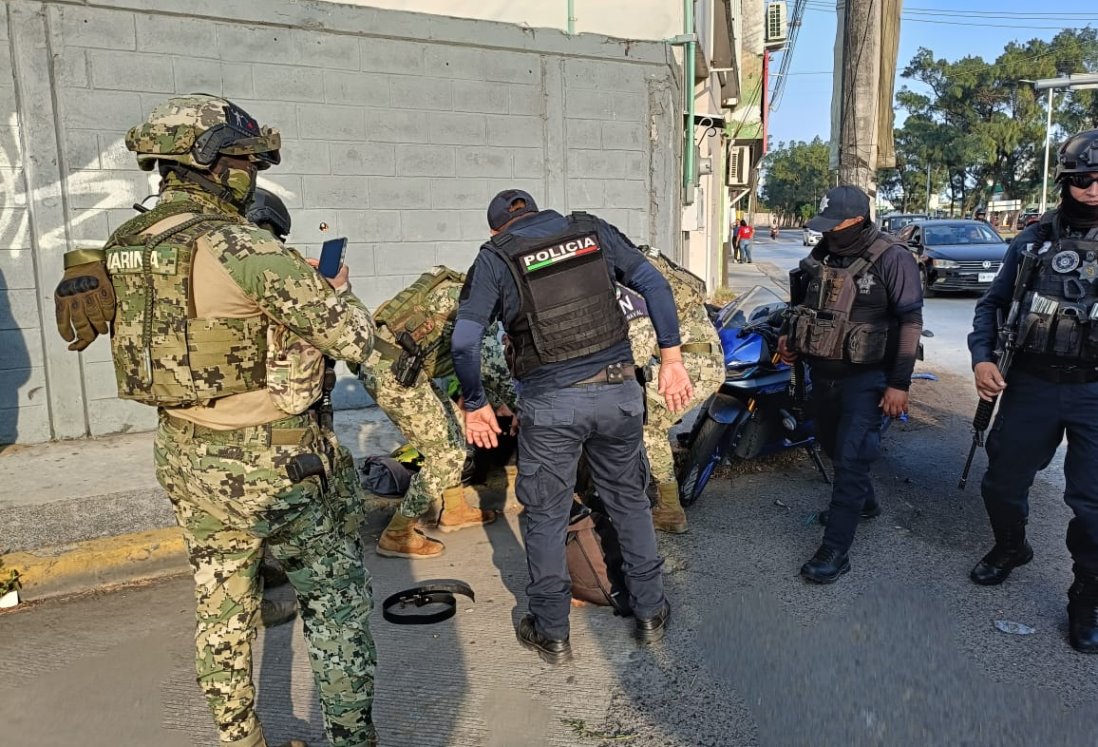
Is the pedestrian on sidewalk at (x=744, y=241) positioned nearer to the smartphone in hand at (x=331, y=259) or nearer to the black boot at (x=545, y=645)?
the black boot at (x=545, y=645)

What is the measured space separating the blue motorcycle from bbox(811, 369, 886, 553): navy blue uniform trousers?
2.26 feet

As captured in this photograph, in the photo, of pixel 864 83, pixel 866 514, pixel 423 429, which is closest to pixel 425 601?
pixel 423 429

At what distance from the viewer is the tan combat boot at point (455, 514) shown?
4508 millimetres

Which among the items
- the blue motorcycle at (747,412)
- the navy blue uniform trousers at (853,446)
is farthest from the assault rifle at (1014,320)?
the blue motorcycle at (747,412)

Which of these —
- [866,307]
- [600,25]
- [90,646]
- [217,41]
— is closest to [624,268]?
[866,307]

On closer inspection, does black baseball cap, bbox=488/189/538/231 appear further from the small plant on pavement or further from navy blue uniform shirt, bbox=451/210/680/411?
the small plant on pavement

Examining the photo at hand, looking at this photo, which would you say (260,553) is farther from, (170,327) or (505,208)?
(505,208)

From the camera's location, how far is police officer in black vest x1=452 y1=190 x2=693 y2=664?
9.50 ft

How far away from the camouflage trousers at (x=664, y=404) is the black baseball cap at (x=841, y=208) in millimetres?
1019

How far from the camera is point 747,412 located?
186 inches

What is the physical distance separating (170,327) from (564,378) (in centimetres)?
135

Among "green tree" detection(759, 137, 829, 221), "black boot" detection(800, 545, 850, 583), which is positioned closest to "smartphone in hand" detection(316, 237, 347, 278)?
"black boot" detection(800, 545, 850, 583)

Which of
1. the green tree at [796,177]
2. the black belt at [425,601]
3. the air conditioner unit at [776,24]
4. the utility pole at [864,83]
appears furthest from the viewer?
the green tree at [796,177]

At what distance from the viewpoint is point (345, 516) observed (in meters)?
2.39
